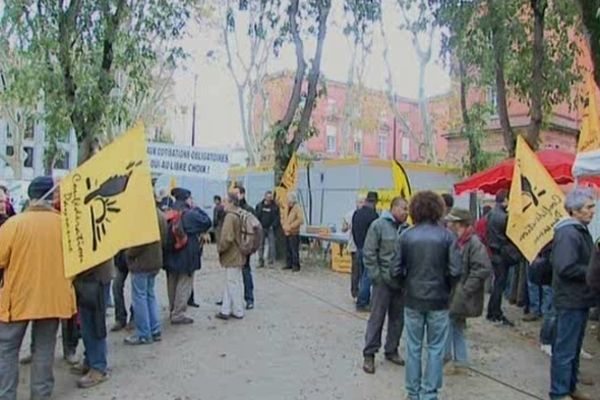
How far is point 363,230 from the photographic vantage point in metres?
10.9

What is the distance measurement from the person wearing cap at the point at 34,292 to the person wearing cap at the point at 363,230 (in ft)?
18.0

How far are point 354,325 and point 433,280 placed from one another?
4031 mm

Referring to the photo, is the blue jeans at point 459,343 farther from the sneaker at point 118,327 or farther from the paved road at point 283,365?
the sneaker at point 118,327

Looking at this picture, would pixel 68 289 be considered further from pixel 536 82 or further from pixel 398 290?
pixel 536 82

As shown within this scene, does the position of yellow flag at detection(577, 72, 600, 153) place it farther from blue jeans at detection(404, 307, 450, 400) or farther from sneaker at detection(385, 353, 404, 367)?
blue jeans at detection(404, 307, 450, 400)

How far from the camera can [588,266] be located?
5.74 metres

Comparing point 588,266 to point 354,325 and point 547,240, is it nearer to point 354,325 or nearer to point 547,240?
point 547,240

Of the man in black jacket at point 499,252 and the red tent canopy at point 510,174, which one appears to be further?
the red tent canopy at point 510,174

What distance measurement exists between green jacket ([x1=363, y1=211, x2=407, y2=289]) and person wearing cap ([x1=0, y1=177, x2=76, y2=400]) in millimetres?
2974

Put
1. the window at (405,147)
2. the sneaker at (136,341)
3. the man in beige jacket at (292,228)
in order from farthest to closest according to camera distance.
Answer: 1. the window at (405,147)
2. the man in beige jacket at (292,228)
3. the sneaker at (136,341)

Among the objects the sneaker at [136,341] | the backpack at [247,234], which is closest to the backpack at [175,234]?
the backpack at [247,234]

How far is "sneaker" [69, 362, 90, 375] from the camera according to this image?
267 inches

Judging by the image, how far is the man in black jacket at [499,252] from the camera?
10.1 metres

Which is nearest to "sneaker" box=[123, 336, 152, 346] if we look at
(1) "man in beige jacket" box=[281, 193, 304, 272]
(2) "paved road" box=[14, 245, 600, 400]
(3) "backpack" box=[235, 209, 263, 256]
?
(2) "paved road" box=[14, 245, 600, 400]
